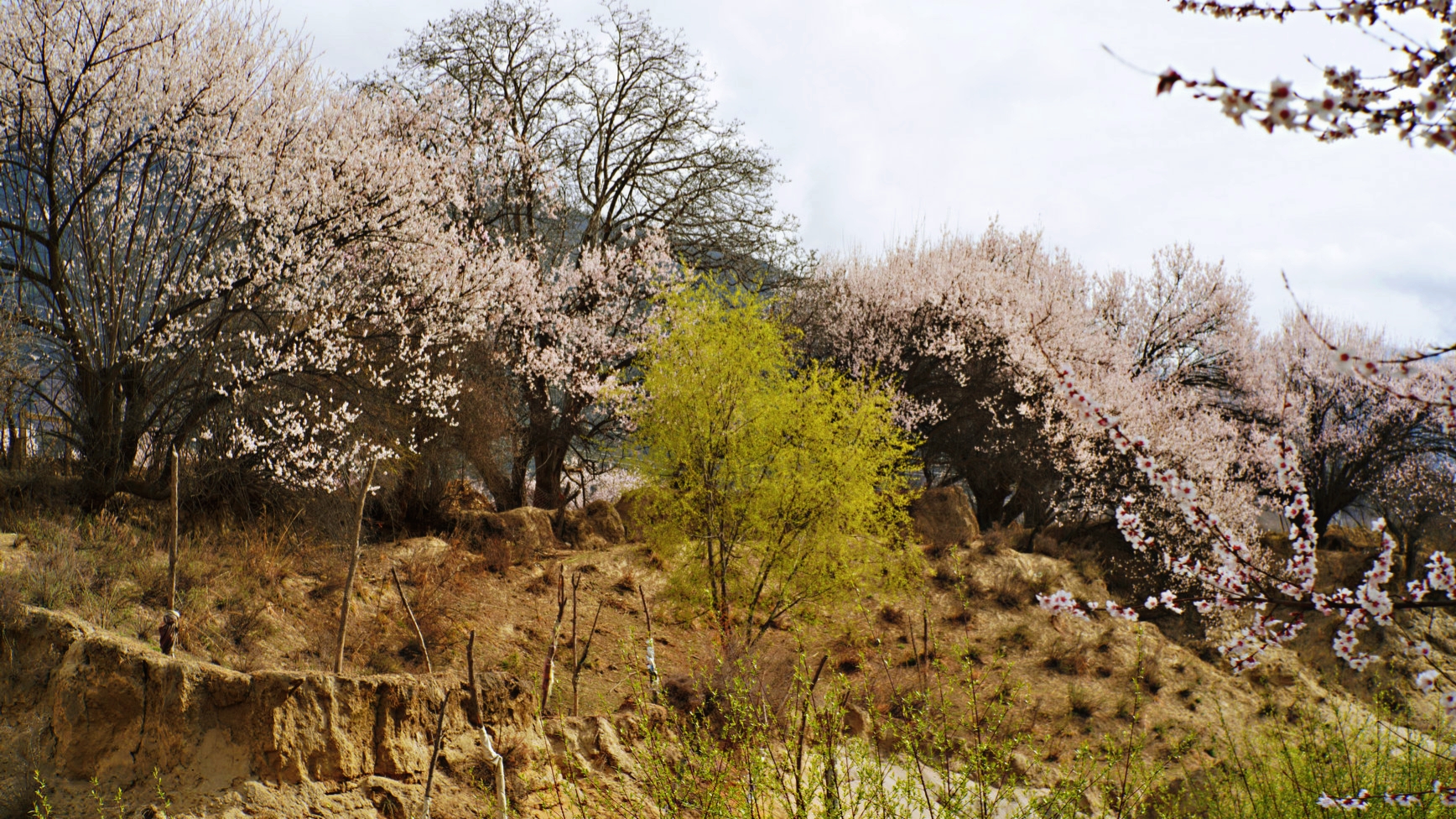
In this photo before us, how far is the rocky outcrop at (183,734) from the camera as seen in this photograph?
4.21m

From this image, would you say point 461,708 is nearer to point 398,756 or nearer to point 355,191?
point 398,756

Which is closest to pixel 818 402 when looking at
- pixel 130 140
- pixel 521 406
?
pixel 130 140

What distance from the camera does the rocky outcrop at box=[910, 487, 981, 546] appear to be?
52.1 feet

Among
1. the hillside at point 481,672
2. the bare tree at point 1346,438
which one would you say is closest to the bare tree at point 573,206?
the hillside at point 481,672

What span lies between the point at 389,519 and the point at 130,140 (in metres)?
5.71

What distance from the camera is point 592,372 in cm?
1664

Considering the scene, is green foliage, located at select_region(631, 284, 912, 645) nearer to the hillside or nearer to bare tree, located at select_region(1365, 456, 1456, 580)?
the hillside

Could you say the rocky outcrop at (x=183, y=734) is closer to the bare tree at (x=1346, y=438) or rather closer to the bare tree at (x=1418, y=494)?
Result: the bare tree at (x=1346, y=438)

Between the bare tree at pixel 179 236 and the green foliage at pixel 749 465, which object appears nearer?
the bare tree at pixel 179 236

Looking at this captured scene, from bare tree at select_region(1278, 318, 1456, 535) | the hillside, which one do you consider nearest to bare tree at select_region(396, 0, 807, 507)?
the hillside

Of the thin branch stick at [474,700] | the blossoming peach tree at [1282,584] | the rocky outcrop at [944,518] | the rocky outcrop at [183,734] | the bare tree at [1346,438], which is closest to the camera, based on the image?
the blossoming peach tree at [1282,584]

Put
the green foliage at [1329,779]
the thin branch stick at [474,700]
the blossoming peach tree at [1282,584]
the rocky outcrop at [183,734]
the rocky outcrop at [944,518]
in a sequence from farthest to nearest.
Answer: the rocky outcrop at [944,518], the thin branch stick at [474,700], the green foliage at [1329,779], the rocky outcrop at [183,734], the blossoming peach tree at [1282,584]

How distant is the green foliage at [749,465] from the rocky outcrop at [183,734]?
5193 millimetres

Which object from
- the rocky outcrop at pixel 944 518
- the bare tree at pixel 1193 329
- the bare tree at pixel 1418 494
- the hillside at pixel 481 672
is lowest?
the hillside at pixel 481 672
